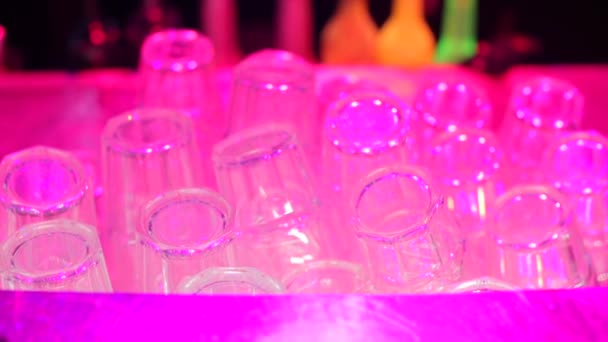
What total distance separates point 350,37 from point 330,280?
1108 millimetres

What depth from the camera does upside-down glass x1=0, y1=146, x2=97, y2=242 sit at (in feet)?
1.98

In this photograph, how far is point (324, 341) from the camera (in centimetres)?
43

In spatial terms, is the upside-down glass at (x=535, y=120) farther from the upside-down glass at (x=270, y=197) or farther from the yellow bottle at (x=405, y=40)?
the yellow bottle at (x=405, y=40)

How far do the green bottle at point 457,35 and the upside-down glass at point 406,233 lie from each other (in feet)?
4.08

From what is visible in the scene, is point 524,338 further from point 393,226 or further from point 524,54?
point 524,54

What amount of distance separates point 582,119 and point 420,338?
23.9 inches

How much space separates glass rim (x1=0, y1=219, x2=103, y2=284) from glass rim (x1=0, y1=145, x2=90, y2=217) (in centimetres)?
5

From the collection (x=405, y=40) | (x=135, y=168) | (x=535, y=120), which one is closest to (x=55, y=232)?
(x=135, y=168)

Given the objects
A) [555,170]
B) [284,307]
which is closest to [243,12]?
[555,170]

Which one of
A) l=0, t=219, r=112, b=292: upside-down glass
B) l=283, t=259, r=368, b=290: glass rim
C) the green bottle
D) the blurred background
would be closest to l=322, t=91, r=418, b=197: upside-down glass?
l=283, t=259, r=368, b=290: glass rim

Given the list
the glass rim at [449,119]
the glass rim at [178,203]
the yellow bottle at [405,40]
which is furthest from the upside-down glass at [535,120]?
the yellow bottle at [405,40]

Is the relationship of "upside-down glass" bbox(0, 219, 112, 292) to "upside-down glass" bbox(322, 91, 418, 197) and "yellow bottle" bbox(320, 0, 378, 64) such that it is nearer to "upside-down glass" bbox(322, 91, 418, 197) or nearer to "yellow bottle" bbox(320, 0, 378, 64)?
"upside-down glass" bbox(322, 91, 418, 197)

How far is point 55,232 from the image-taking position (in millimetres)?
542

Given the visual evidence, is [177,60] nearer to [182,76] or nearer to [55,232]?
[182,76]
